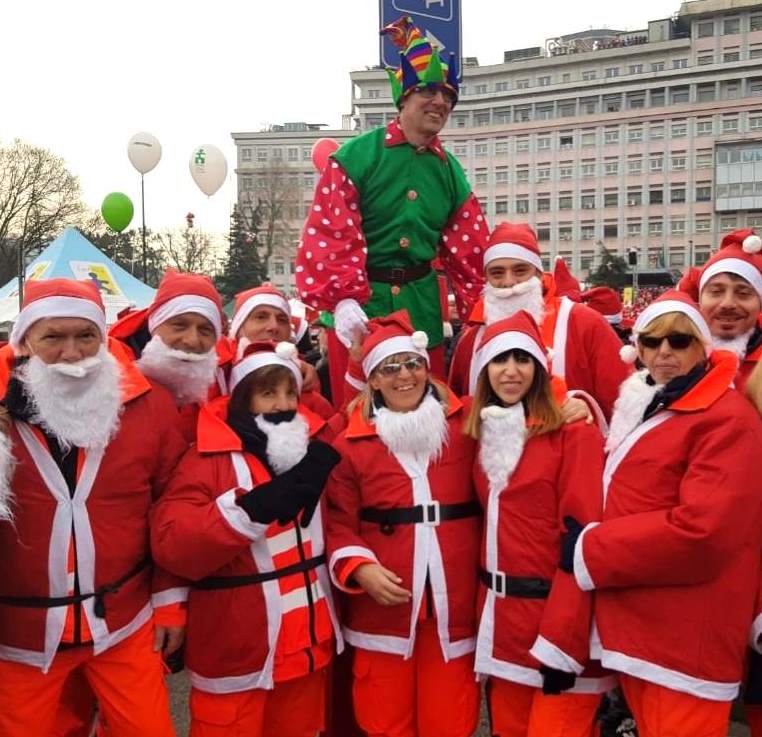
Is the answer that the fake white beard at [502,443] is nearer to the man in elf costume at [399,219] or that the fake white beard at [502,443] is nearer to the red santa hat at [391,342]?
the red santa hat at [391,342]

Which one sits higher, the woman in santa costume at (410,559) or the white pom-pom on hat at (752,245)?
the white pom-pom on hat at (752,245)

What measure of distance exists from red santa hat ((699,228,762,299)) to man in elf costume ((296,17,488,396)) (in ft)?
3.87

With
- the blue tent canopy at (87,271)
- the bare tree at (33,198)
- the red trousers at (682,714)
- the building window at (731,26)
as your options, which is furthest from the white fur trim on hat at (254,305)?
the building window at (731,26)

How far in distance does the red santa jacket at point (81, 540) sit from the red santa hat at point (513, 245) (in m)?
1.94

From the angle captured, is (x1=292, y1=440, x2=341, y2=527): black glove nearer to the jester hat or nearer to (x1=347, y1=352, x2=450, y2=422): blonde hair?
(x1=347, y1=352, x2=450, y2=422): blonde hair

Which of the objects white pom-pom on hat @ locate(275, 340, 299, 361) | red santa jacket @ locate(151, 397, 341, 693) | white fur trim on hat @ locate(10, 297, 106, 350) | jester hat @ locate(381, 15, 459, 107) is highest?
jester hat @ locate(381, 15, 459, 107)

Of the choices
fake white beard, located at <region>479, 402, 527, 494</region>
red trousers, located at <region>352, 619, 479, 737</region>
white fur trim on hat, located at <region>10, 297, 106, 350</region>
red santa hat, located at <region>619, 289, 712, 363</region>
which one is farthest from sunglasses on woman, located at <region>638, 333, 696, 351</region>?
white fur trim on hat, located at <region>10, 297, 106, 350</region>

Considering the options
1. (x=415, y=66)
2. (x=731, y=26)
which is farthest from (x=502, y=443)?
(x=731, y=26)

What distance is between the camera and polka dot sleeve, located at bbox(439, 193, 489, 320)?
4.26 m

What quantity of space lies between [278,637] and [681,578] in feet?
4.83

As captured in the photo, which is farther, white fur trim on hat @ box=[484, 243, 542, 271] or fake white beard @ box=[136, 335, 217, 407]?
white fur trim on hat @ box=[484, 243, 542, 271]

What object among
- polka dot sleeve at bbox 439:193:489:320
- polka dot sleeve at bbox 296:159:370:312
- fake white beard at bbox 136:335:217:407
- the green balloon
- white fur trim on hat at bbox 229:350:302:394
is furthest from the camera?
the green balloon

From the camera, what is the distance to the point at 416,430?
306cm

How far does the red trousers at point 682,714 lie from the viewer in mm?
2611
